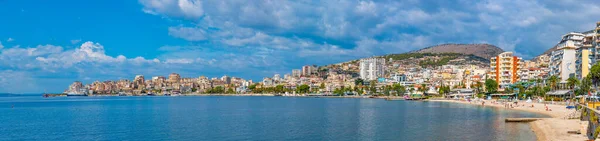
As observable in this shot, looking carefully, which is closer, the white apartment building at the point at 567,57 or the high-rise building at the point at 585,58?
the high-rise building at the point at 585,58

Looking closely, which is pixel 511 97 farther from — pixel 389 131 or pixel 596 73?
pixel 389 131

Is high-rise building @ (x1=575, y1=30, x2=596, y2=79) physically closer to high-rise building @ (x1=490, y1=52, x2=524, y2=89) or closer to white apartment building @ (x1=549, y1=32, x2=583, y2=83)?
white apartment building @ (x1=549, y1=32, x2=583, y2=83)

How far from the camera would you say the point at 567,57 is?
88.4 m

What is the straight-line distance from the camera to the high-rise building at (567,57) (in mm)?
87438

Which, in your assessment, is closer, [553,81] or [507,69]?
[553,81]

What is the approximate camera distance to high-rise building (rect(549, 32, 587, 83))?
87.4 metres

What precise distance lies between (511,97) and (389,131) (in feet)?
242

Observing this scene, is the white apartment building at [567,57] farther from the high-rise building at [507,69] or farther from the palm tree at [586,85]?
the palm tree at [586,85]

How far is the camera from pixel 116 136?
37.6 m

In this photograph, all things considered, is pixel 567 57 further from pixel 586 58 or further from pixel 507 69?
pixel 507 69

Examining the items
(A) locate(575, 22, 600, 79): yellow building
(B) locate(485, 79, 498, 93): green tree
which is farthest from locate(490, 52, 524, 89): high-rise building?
(A) locate(575, 22, 600, 79): yellow building

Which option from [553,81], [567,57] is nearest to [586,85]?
[553,81]

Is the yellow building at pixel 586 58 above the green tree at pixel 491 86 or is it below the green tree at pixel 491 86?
above

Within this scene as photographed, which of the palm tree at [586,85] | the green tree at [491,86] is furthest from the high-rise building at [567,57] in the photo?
the palm tree at [586,85]
